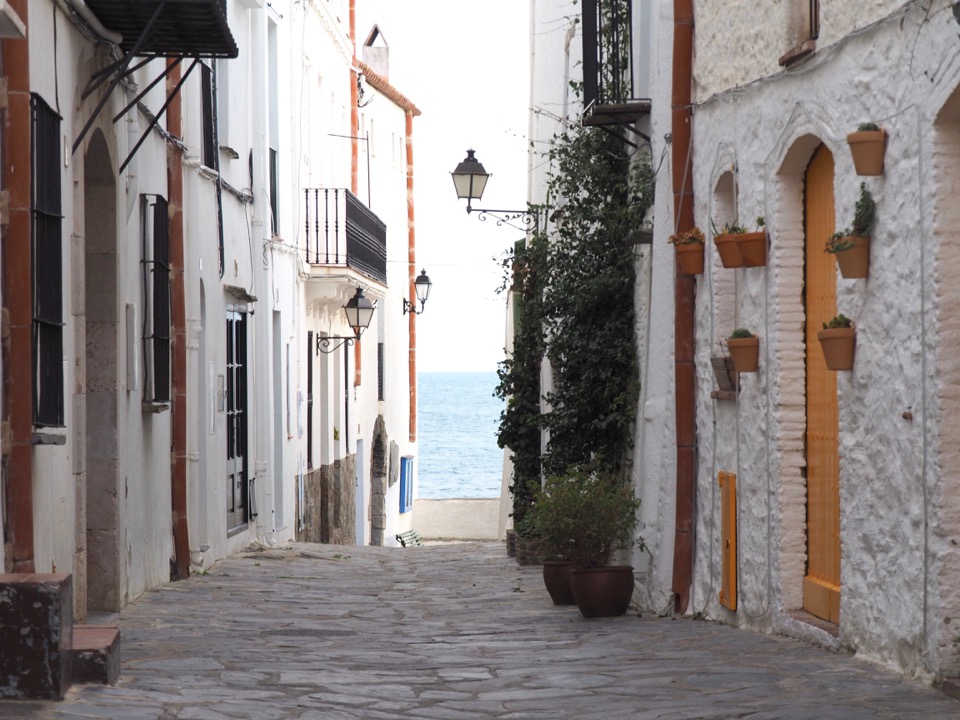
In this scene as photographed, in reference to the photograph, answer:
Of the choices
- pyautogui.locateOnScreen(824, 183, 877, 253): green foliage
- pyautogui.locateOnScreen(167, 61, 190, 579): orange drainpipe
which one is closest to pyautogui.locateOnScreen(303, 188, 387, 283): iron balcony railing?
pyautogui.locateOnScreen(167, 61, 190, 579): orange drainpipe

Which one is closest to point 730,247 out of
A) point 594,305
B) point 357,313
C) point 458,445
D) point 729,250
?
point 729,250

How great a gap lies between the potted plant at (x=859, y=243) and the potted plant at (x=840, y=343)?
0.31 metres

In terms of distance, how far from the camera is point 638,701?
735 cm

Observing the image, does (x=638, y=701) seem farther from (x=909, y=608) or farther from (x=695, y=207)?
(x=695, y=207)

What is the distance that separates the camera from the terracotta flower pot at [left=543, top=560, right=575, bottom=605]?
12.6 meters

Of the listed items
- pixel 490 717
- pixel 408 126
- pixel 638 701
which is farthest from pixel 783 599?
pixel 408 126

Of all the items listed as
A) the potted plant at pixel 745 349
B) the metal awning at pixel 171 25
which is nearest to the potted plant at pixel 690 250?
the potted plant at pixel 745 349

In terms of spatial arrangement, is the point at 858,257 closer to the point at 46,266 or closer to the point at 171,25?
the point at 46,266

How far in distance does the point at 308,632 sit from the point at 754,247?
4.04 m

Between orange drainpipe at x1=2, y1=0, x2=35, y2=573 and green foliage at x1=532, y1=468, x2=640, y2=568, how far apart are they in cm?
438

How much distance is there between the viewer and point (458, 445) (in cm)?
11950

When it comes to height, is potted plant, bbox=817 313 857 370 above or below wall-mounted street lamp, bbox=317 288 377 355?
below

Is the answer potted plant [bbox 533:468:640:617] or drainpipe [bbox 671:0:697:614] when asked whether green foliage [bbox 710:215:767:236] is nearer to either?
drainpipe [bbox 671:0:697:614]

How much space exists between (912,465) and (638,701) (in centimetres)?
173
